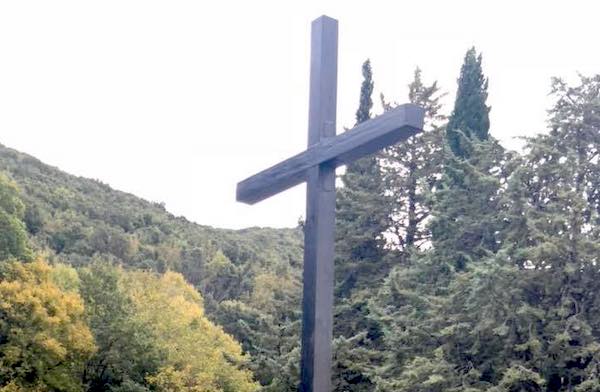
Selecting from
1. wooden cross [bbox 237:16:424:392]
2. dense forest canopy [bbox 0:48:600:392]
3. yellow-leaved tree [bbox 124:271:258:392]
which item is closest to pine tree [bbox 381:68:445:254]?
dense forest canopy [bbox 0:48:600:392]

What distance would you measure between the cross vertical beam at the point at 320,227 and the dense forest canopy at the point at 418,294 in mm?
7542

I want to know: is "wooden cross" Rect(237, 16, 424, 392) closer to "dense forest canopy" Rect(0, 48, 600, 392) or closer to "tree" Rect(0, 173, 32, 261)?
"dense forest canopy" Rect(0, 48, 600, 392)

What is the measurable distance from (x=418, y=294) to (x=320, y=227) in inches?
424

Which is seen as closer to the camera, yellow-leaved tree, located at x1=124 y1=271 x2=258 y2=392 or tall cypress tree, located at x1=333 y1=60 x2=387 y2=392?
tall cypress tree, located at x1=333 y1=60 x2=387 y2=392

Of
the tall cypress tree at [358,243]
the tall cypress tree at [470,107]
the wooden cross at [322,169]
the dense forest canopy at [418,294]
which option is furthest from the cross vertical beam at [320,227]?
the tall cypress tree at [470,107]

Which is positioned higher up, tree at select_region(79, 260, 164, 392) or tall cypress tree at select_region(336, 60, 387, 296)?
tall cypress tree at select_region(336, 60, 387, 296)

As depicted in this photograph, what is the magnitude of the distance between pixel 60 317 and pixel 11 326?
1.45 meters

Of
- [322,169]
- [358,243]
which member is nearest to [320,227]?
[322,169]

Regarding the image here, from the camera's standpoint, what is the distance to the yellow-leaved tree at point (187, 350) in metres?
27.5

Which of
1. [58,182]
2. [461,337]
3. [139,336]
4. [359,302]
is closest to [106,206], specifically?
[58,182]

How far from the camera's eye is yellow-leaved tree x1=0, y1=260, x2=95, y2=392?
23953 millimetres

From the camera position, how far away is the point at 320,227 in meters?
4.06

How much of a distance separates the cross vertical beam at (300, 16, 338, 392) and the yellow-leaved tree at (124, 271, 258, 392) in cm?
2296

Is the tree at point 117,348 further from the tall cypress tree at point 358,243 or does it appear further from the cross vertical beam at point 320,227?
the cross vertical beam at point 320,227
